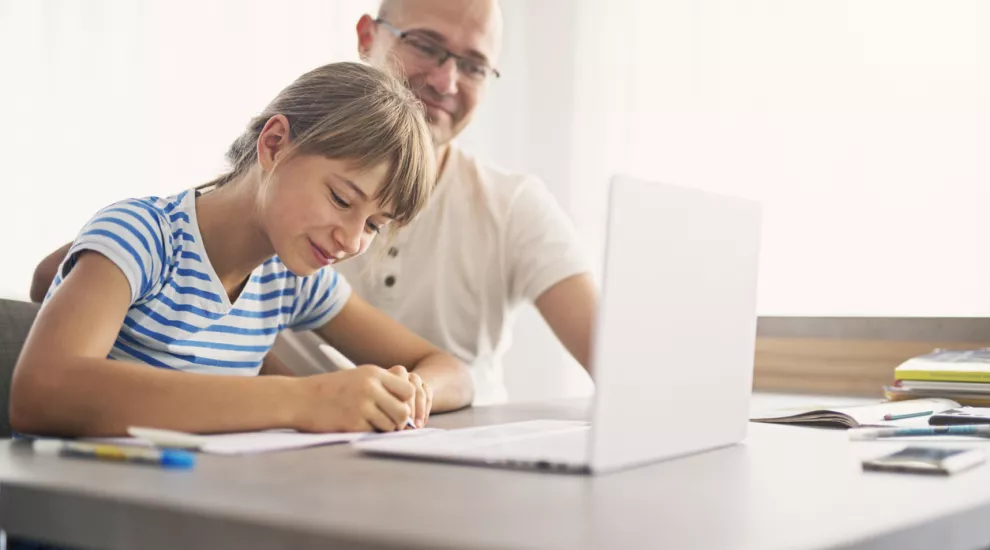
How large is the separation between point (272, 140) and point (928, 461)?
878 millimetres

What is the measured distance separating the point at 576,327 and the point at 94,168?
1525 millimetres

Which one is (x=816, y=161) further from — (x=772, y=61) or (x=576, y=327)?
(x=576, y=327)

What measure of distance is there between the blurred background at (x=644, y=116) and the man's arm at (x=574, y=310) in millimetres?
758

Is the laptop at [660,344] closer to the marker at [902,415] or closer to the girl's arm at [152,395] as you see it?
the girl's arm at [152,395]

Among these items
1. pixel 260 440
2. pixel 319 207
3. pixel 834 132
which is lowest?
pixel 260 440

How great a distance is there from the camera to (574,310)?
5.93 feet

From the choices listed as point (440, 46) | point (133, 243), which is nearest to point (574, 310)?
point (440, 46)

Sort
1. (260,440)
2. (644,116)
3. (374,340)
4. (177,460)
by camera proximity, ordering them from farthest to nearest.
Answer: (644,116) < (374,340) < (260,440) < (177,460)

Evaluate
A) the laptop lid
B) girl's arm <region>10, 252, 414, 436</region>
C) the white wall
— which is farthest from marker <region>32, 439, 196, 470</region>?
the white wall

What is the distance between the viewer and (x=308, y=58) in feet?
9.92

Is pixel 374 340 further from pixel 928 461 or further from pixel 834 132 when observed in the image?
pixel 834 132

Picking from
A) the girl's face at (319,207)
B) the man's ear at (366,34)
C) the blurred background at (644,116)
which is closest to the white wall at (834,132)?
the blurred background at (644,116)

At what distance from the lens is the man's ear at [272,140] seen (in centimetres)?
128

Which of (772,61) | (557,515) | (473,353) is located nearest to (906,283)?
(772,61)
